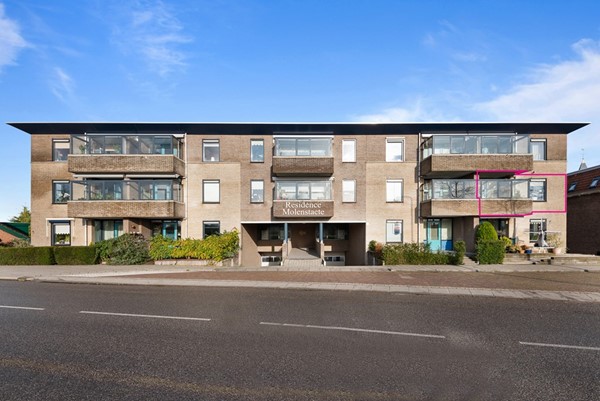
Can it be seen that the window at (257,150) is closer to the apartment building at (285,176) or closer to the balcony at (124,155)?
the apartment building at (285,176)

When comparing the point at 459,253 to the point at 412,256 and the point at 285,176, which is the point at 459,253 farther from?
the point at 285,176

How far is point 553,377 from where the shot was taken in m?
4.54

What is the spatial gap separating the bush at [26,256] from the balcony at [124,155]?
17.4ft

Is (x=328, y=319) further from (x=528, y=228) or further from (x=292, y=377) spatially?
(x=528, y=228)

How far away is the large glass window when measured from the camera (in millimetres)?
21641

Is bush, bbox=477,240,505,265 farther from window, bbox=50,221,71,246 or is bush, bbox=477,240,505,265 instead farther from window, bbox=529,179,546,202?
window, bbox=50,221,71,246

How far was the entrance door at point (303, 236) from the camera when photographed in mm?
28453

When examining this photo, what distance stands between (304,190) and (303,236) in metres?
7.97

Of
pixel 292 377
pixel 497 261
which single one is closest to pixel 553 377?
pixel 292 377

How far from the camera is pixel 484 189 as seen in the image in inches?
803

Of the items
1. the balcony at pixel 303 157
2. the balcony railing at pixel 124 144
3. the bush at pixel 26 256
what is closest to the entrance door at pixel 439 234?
the balcony at pixel 303 157

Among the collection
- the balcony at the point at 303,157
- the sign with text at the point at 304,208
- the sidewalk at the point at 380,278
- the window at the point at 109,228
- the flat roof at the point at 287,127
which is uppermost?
the flat roof at the point at 287,127

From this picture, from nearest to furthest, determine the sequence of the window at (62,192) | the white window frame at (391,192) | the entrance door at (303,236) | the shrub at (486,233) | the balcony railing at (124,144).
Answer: the shrub at (486,233) → the balcony railing at (124,144) → the white window frame at (391,192) → the window at (62,192) → the entrance door at (303,236)

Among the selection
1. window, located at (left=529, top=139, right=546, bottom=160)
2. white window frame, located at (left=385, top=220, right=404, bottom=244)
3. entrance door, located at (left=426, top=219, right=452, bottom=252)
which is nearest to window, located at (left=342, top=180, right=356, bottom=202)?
white window frame, located at (left=385, top=220, right=404, bottom=244)
